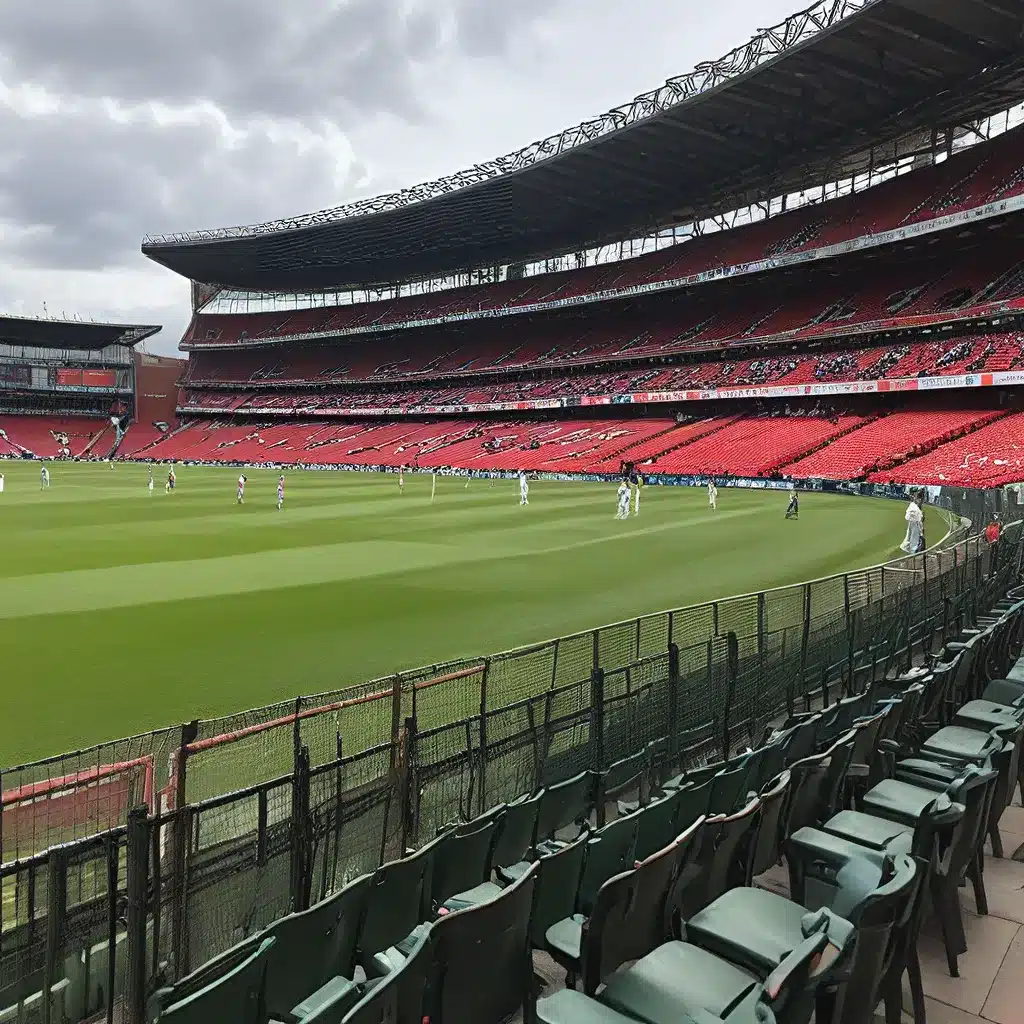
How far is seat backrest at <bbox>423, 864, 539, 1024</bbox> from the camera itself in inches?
121

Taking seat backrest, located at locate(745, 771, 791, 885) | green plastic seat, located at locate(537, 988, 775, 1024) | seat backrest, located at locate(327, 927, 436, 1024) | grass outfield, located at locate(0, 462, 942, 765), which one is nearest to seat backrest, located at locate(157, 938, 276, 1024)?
seat backrest, located at locate(327, 927, 436, 1024)

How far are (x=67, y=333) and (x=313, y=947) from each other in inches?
4357

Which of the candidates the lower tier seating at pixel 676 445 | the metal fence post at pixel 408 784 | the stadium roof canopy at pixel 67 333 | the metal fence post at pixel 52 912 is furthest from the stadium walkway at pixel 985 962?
the stadium roof canopy at pixel 67 333

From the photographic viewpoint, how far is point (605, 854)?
421 centimetres

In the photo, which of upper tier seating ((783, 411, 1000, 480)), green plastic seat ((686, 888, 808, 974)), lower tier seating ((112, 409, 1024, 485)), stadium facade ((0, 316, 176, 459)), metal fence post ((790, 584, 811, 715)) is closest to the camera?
green plastic seat ((686, 888, 808, 974))

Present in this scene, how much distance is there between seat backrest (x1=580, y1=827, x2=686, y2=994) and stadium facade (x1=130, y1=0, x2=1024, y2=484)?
3648 cm

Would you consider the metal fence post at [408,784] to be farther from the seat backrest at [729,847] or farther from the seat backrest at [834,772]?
the seat backrest at [834,772]

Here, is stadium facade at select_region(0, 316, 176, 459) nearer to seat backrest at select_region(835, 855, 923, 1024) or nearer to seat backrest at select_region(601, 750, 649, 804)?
seat backrest at select_region(601, 750, 649, 804)

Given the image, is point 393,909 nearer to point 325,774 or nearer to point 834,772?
point 325,774

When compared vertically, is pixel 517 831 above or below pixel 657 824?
below

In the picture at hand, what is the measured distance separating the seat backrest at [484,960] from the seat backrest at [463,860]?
81 cm

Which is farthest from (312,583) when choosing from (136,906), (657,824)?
(136,906)

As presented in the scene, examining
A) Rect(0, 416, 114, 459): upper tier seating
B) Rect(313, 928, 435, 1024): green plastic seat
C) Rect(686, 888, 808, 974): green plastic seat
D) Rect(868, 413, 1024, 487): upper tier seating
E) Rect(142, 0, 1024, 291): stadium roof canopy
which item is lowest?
Rect(686, 888, 808, 974): green plastic seat

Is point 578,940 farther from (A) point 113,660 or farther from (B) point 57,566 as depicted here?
(B) point 57,566
